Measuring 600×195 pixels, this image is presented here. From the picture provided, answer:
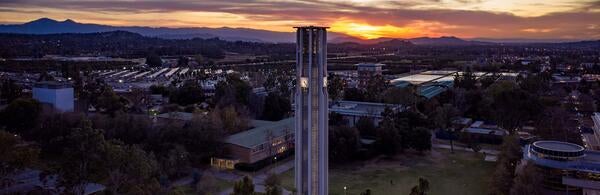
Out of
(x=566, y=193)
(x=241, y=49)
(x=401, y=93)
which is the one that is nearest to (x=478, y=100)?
(x=401, y=93)

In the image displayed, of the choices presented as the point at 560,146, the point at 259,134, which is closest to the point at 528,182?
the point at 560,146

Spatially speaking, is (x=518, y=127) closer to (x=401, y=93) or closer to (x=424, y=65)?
(x=401, y=93)

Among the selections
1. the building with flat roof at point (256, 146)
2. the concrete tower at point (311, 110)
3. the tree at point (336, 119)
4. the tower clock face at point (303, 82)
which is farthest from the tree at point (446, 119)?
the tower clock face at point (303, 82)

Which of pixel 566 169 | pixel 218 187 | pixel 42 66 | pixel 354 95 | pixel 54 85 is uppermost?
pixel 42 66

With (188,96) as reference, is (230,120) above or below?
below

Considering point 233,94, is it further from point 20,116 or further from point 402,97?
point 20,116

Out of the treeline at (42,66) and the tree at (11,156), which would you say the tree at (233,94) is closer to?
the tree at (11,156)
